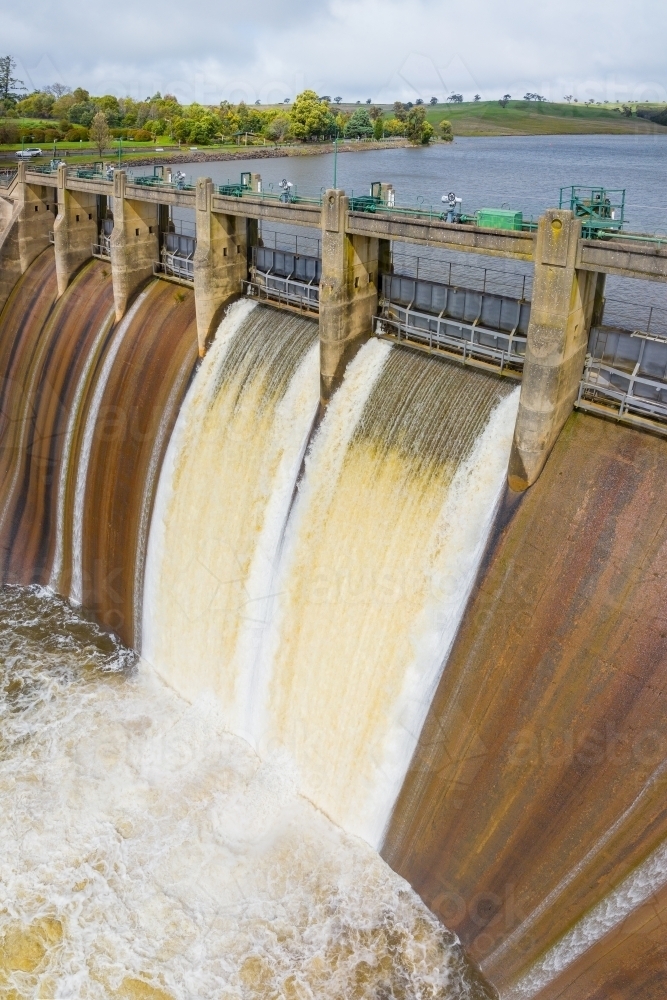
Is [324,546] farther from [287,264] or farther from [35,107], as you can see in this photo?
[35,107]

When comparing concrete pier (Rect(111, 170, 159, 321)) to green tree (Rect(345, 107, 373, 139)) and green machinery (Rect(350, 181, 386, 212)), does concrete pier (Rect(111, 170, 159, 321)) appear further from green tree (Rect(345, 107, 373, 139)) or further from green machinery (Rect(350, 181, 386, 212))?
green tree (Rect(345, 107, 373, 139))

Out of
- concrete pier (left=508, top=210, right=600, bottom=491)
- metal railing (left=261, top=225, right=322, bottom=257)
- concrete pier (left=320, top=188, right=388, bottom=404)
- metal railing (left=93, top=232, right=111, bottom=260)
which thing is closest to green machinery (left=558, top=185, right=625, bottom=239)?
concrete pier (left=508, top=210, right=600, bottom=491)

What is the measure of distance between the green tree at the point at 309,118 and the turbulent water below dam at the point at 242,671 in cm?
4881

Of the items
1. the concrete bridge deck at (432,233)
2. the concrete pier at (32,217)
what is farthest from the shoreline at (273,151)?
the concrete bridge deck at (432,233)

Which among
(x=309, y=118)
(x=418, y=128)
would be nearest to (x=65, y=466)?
Result: (x=418, y=128)

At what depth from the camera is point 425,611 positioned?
15281mm

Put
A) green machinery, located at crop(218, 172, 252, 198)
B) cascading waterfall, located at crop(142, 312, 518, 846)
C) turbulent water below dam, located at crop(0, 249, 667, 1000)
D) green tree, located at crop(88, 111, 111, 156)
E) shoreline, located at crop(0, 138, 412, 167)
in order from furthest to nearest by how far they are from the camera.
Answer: shoreline, located at crop(0, 138, 412, 167), green tree, located at crop(88, 111, 111, 156), green machinery, located at crop(218, 172, 252, 198), cascading waterfall, located at crop(142, 312, 518, 846), turbulent water below dam, located at crop(0, 249, 667, 1000)

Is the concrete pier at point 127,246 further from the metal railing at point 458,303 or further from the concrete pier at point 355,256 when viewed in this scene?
the metal railing at point 458,303

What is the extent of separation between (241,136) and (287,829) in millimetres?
67618

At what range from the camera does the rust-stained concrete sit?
12422mm

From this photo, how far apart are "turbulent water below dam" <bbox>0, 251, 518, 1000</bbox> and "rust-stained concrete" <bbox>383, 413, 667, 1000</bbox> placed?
66 centimetres

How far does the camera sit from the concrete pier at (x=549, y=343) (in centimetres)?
1392

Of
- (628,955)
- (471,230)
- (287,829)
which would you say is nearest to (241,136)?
(471,230)

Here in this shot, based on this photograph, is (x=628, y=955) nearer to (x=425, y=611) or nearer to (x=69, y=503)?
(x=425, y=611)
